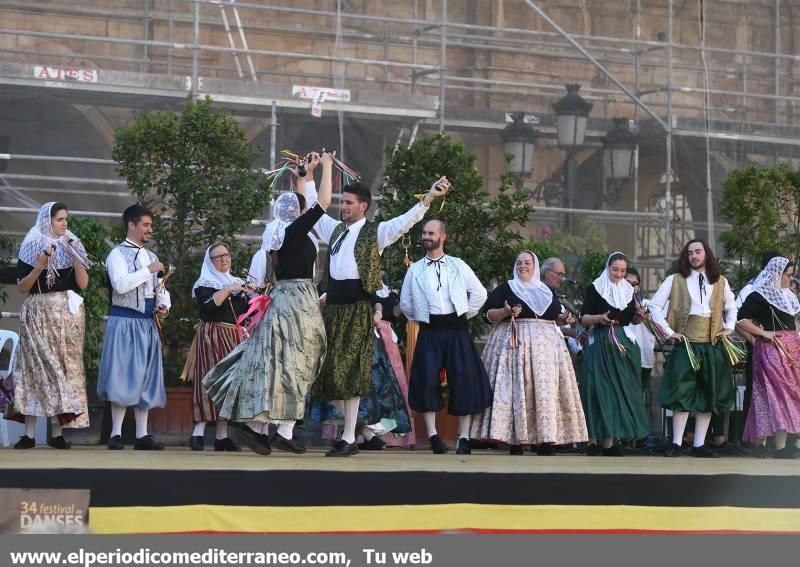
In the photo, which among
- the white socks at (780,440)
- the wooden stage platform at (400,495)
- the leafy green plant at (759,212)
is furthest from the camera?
the leafy green plant at (759,212)

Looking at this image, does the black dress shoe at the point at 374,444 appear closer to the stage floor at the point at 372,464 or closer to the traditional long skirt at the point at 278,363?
the stage floor at the point at 372,464

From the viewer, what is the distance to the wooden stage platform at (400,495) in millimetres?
5879

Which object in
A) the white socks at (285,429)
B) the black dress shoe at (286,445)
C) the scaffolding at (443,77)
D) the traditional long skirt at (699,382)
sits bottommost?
the black dress shoe at (286,445)

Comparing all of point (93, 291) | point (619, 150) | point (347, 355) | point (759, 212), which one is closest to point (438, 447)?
point (347, 355)

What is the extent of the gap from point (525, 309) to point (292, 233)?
2.27m

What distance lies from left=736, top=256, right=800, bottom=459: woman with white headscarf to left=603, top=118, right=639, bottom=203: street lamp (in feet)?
13.1

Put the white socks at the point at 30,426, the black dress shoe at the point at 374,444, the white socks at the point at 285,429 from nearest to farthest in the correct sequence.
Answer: the white socks at the point at 285,429, the white socks at the point at 30,426, the black dress shoe at the point at 374,444

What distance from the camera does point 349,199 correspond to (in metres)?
7.89

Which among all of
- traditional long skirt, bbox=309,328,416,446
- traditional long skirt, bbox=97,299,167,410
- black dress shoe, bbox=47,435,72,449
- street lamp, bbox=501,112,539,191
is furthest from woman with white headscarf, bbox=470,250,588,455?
street lamp, bbox=501,112,539,191

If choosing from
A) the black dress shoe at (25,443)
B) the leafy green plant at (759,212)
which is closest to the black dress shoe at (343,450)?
the black dress shoe at (25,443)

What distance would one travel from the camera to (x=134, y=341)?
886 centimetres

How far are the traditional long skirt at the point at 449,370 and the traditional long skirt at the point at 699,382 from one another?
1.38 metres

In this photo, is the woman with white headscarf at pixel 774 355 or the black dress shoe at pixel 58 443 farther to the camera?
the woman with white headscarf at pixel 774 355

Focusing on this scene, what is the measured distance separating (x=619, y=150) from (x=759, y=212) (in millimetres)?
2664
